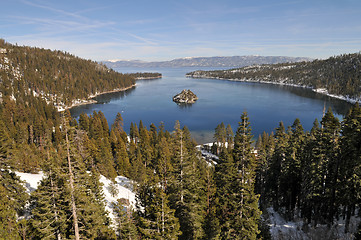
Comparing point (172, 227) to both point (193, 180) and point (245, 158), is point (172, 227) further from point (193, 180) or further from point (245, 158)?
point (245, 158)

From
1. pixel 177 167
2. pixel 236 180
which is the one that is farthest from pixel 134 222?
pixel 236 180

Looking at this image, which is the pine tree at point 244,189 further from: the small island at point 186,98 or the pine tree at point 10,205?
the small island at point 186,98

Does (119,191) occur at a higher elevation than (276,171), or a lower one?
lower

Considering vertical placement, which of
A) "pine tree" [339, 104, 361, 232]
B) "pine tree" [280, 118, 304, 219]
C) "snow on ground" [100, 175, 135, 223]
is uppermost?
"pine tree" [339, 104, 361, 232]

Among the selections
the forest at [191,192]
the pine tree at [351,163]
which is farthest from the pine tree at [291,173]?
the pine tree at [351,163]

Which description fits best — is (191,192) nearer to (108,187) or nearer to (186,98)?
(108,187)

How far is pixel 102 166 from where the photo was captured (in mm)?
49906

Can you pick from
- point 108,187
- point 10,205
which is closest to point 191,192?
point 10,205

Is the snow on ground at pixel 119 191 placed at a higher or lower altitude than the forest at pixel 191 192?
lower

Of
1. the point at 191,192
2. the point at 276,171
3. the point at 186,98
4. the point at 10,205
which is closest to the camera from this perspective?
the point at 191,192

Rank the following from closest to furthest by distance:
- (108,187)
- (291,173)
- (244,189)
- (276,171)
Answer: (244,189), (291,173), (276,171), (108,187)

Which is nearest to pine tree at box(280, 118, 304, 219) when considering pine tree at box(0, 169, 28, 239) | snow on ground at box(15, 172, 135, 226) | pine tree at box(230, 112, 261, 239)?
pine tree at box(230, 112, 261, 239)

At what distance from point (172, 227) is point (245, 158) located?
8.56 m

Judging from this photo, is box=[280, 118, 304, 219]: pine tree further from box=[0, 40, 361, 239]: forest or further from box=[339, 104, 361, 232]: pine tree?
box=[339, 104, 361, 232]: pine tree
